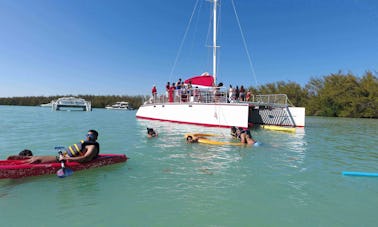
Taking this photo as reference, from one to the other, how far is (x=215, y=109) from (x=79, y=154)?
13.2 meters

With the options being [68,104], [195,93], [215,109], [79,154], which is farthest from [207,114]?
[68,104]

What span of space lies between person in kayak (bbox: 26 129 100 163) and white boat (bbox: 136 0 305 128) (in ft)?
40.5

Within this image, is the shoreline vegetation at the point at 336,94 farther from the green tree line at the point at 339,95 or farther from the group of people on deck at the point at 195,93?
the group of people on deck at the point at 195,93

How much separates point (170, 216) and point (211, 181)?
2.25 m

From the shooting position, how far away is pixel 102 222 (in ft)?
14.3

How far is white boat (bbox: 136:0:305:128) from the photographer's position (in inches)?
737

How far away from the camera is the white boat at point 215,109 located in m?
18.7

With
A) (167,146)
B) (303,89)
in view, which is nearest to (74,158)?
(167,146)

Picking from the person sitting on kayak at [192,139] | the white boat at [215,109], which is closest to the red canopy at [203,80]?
the white boat at [215,109]

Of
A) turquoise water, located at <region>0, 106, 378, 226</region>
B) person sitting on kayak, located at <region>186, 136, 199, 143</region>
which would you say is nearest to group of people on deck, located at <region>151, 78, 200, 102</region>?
person sitting on kayak, located at <region>186, 136, 199, 143</region>

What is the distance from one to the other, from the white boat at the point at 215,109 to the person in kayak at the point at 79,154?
12345 millimetres

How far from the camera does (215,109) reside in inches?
764

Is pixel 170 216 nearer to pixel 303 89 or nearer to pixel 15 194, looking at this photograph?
pixel 15 194

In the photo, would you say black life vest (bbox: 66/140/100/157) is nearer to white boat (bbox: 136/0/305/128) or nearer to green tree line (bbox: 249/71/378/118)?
Result: white boat (bbox: 136/0/305/128)
